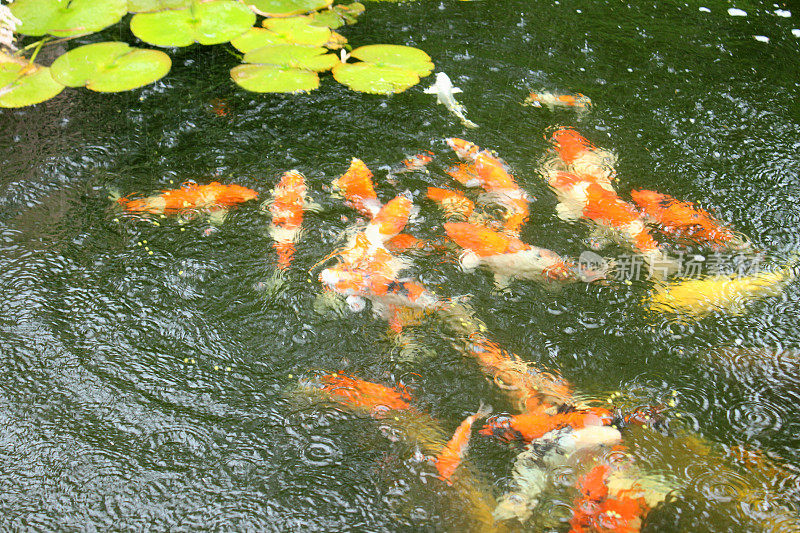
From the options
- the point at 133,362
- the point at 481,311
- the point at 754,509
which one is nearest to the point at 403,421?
the point at 481,311

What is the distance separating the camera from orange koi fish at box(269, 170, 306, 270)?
251 cm

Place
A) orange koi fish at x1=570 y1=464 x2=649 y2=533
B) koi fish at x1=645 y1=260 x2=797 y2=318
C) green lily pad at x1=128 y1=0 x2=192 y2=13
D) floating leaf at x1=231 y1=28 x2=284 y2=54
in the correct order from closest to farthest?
1. orange koi fish at x1=570 y1=464 x2=649 y2=533
2. koi fish at x1=645 y1=260 x2=797 y2=318
3. floating leaf at x1=231 y1=28 x2=284 y2=54
4. green lily pad at x1=128 y1=0 x2=192 y2=13

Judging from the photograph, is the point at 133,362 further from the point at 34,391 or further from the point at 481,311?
the point at 481,311

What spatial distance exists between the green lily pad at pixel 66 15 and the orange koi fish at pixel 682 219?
3.18m

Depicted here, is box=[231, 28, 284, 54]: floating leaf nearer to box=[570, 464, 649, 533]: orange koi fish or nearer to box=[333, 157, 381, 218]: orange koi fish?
box=[333, 157, 381, 218]: orange koi fish

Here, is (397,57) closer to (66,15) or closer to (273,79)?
(273,79)

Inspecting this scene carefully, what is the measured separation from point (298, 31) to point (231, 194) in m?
1.52

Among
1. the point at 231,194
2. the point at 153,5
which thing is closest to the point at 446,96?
the point at 231,194

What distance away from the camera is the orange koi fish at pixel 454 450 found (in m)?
1.88

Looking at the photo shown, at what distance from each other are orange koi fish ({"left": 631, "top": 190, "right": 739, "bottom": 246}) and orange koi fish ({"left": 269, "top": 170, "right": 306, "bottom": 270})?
156 cm

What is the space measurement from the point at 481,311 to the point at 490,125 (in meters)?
1.24

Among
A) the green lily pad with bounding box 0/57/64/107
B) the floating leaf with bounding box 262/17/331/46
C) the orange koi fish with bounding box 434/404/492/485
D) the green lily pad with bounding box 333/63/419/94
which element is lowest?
the orange koi fish with bounding box 434/404/492/485

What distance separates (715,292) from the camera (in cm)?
250

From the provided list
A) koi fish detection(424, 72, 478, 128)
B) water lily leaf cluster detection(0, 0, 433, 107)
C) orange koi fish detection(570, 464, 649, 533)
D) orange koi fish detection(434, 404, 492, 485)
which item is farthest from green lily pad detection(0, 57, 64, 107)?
orange koi fish detection(570, 464, 649, 533)
